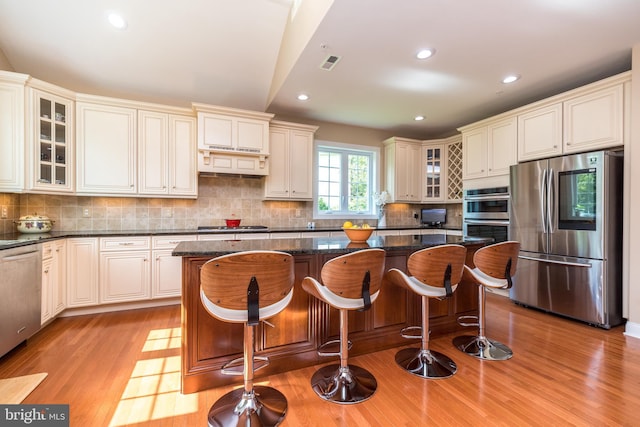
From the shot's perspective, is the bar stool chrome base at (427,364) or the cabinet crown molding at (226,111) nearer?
the bar stool chrome base at (427,364)

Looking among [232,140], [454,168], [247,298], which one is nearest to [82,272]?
[232,140]

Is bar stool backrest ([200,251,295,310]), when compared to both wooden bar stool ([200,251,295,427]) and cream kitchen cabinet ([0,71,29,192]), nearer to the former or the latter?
Answer: wooden bar stool ([200,251,295,427])

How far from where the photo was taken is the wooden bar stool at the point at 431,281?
195cm

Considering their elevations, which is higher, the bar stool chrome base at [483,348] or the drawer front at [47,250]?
the drawer front at [47,250]

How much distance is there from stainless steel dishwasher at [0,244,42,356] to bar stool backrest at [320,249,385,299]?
95.6 inches

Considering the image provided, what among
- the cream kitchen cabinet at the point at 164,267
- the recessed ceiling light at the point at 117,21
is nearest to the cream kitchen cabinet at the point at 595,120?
the cream kitchen cabinet at the point at 164,267

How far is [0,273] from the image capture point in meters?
2.10

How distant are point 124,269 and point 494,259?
3.72 meters

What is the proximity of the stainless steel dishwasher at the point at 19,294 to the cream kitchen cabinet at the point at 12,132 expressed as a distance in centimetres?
86

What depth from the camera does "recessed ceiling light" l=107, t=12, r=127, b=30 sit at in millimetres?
2920

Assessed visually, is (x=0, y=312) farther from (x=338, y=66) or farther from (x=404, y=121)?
(x=404, y=121)

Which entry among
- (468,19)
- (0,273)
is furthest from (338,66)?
(0,273)

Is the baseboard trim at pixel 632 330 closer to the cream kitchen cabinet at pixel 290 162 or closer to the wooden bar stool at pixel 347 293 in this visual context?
the wooden bar stool at pixel 347 293

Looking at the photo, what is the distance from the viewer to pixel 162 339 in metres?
2.63
